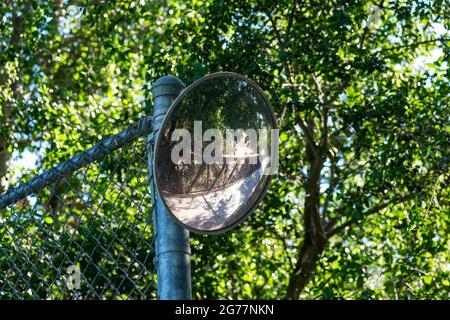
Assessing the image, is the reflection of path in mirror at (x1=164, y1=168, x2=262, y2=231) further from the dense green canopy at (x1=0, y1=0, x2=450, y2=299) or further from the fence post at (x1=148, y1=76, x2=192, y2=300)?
the dense green canopy at (x1=0, y1=0, x2=450, y2=299)

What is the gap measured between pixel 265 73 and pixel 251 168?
4567mm

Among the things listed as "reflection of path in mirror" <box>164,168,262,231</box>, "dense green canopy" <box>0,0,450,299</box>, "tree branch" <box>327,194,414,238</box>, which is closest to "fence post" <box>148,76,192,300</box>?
"reflection of path in mirror" <box>164,168,262,231</box>

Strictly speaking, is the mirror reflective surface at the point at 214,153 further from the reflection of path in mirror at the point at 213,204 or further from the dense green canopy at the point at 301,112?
the dense green canopy at the point at 301,112

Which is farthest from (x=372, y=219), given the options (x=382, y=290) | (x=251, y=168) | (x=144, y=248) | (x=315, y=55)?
(x=251, y=168)

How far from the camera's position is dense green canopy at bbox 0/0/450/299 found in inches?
261

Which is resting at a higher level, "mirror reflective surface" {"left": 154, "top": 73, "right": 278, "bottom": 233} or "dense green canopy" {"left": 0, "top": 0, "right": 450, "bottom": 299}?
"dense green canopy" {"left": 0, "top": 0, "right": 450, "bottom": 299}

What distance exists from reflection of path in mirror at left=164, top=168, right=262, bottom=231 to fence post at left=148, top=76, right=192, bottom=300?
37 millimetres

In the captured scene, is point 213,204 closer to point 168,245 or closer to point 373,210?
point 168,245

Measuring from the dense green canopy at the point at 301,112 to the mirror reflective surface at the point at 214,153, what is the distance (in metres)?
4.30

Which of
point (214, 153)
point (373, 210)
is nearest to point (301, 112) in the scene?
point (373, 210)

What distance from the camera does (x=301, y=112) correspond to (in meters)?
7.09

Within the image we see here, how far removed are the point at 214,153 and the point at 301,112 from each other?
523 centimetres

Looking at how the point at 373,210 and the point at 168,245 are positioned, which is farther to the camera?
the point at 373,210

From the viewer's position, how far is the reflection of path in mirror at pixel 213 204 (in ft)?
6.22
